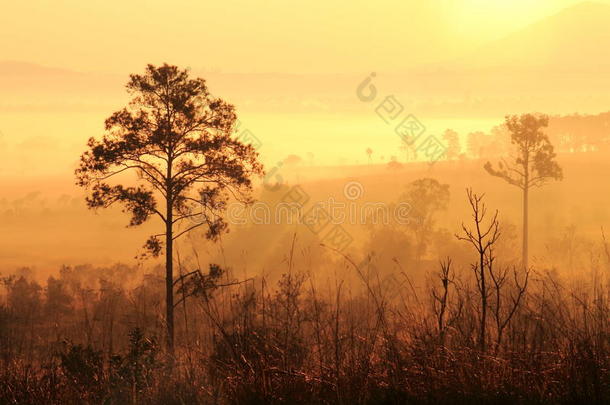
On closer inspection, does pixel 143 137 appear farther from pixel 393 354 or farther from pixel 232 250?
pixel 232 250

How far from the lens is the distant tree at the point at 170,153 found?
24.8 m

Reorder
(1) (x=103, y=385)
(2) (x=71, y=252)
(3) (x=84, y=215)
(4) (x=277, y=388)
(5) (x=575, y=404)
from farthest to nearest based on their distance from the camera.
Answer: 1. (3) (x=84, y=215)
2. (2) (x=71, y=252)
3. (1) (x=103, y=385)
4. (4) (x=277, y=388)
5. (5) (x=575, y=404)

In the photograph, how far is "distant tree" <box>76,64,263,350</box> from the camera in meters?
24.8

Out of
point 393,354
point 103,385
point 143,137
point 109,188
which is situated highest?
point 143,137

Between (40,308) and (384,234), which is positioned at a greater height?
(384,234)

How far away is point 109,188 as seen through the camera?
24.8 m

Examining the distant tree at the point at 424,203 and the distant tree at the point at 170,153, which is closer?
the distant tree at the point at 170,153

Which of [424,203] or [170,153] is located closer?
[170,153]

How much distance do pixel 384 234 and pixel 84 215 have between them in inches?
4318

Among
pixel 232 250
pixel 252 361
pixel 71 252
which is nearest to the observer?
pixel 252 361

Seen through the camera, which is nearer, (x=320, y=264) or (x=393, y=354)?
(x=393, y=354)

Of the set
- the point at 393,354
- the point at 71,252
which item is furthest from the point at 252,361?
the point at 71,252

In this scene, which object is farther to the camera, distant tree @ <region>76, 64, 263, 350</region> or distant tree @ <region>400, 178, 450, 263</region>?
distant tree @ <region>400, 178, 450, 263</region>

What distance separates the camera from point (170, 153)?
25.4 meters
